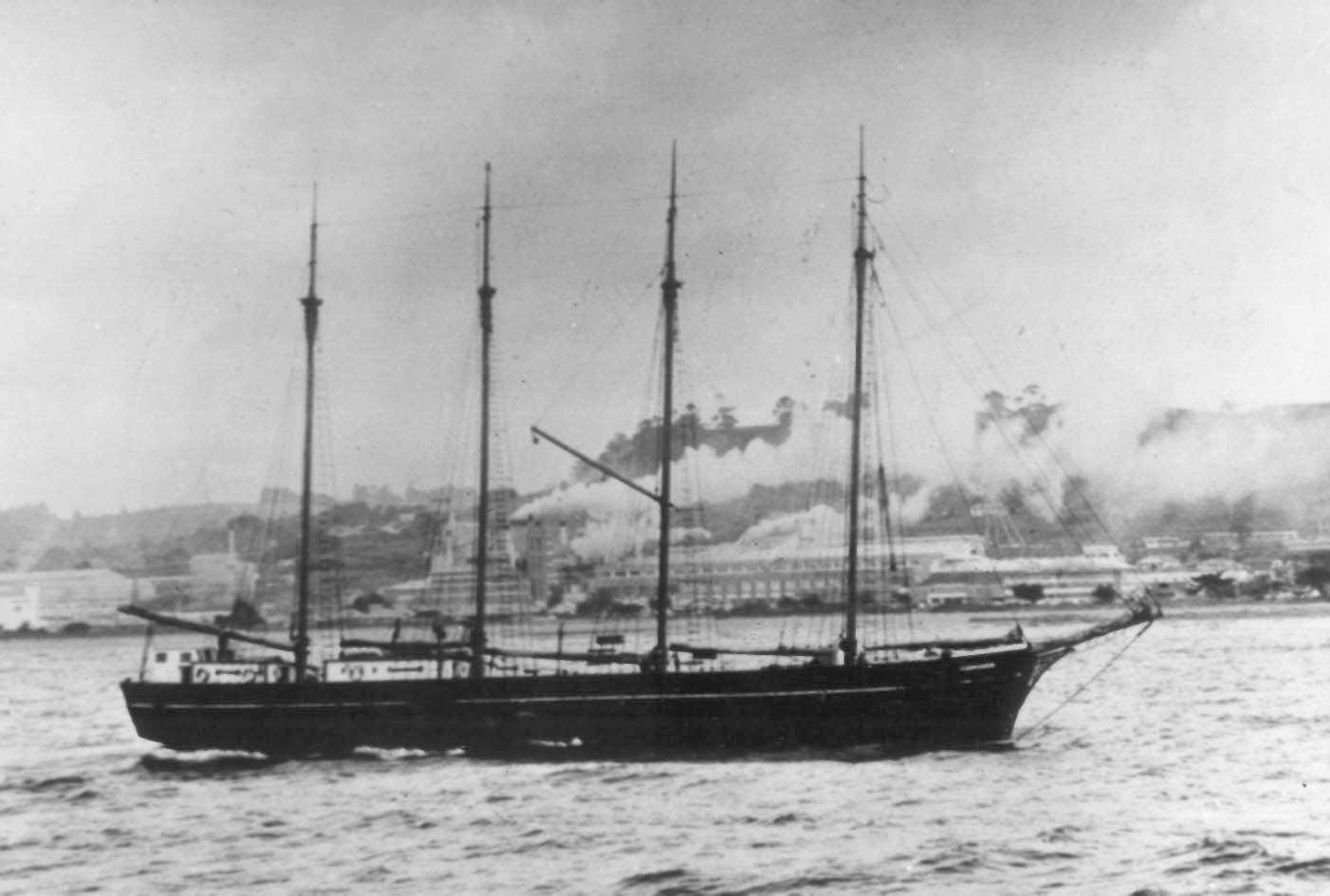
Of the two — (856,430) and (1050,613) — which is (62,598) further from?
(856,430)

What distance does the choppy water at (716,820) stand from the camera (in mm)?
19578

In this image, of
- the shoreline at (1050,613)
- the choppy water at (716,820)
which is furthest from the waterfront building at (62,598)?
the choppy water at (716,820)

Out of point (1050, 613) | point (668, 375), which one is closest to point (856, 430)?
point (668, 375)

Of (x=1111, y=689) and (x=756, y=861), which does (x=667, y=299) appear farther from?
(x=1111, y=689)

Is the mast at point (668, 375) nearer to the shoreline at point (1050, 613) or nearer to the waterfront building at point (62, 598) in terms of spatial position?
the shoreline at point (1050, 613)

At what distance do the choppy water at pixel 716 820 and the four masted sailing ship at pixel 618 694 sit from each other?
115cm

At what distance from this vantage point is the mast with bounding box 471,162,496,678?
3459 cm

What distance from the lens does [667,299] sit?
114 feet

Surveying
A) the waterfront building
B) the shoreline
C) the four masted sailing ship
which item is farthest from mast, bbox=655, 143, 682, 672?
the waterfront building

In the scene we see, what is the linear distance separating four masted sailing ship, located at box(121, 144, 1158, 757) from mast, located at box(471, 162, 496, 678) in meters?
0.05

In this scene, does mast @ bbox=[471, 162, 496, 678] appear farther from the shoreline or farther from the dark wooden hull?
the shoreline

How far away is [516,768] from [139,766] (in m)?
11.6

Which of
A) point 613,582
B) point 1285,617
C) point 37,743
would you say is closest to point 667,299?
point 37,743

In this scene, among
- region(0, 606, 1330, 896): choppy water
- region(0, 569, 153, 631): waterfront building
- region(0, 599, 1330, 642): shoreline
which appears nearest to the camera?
region(0, 606, 1330, 896): choppy water
